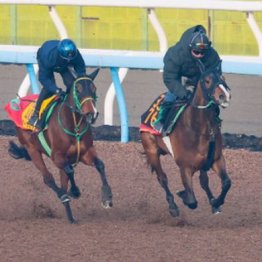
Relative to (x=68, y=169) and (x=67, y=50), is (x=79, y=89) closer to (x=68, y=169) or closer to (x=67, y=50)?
(x=67, y=50)

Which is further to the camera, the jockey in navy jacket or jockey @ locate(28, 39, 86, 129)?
the jockey in navy jacket

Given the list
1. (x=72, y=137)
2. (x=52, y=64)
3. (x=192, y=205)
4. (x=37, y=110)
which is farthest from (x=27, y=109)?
(x=192, y=205)

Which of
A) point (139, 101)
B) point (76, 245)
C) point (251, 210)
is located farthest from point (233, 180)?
point (139, 101)

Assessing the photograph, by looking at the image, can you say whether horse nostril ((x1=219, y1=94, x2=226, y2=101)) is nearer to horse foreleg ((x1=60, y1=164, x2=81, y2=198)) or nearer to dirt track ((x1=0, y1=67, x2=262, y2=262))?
dirt track ((x1=0, y1=67, x2=262, y2=262))

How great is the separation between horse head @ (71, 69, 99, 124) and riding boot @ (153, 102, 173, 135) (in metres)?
0.75

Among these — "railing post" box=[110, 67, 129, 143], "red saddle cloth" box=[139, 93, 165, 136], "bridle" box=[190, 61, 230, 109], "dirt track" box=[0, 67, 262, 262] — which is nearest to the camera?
"dirt track" box=[0, 67, 262, 262]

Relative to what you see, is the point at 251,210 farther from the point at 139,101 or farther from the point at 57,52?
the point at 139,101

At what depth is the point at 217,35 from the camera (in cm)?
2383

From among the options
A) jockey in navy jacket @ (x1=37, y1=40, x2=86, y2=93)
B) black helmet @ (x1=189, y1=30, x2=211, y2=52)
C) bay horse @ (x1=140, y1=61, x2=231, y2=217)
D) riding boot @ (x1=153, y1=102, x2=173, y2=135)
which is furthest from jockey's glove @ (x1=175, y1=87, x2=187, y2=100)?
jockey in navy jacket @ (x1=37, y1=40, x2=86, y2=93)

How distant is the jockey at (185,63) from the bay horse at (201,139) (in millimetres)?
138

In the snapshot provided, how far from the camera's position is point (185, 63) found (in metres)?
11.2

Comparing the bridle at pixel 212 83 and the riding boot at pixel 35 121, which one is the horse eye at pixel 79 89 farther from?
the bridle at pixel 212 83

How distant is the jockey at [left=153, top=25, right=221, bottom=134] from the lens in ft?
35.9

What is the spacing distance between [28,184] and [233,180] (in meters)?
1.93
